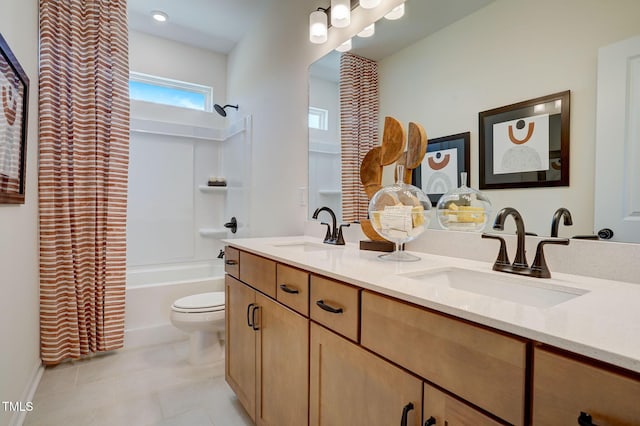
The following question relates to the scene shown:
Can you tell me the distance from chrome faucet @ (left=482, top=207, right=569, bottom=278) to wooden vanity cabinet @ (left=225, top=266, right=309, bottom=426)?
2.21 ft

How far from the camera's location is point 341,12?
1.77m

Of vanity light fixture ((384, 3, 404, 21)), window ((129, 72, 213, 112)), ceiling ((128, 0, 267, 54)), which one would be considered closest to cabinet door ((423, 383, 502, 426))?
vanity light fixture ((384, 3, 404, 21))

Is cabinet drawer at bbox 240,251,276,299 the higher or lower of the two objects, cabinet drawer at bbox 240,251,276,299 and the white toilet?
the higher

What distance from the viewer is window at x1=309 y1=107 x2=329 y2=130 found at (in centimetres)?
205

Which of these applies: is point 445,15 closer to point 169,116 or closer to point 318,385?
point 318,385

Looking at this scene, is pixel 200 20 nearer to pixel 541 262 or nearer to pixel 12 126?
pixel 12 126

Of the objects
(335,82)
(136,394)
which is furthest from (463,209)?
(136,394)

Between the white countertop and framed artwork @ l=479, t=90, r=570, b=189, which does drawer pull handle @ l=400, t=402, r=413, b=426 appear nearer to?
the white countertop

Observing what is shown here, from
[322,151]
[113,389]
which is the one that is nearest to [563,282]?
[322,151]

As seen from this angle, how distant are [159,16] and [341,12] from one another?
200 centimetres

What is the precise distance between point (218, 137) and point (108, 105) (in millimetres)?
1468

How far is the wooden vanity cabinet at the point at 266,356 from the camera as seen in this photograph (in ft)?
3.69

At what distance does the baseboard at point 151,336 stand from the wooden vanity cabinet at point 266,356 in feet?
3.33

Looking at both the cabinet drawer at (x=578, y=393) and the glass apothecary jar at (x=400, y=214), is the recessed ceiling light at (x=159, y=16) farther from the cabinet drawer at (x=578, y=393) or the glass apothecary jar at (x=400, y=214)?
the cabinet drawer at (x=578, y=393)
